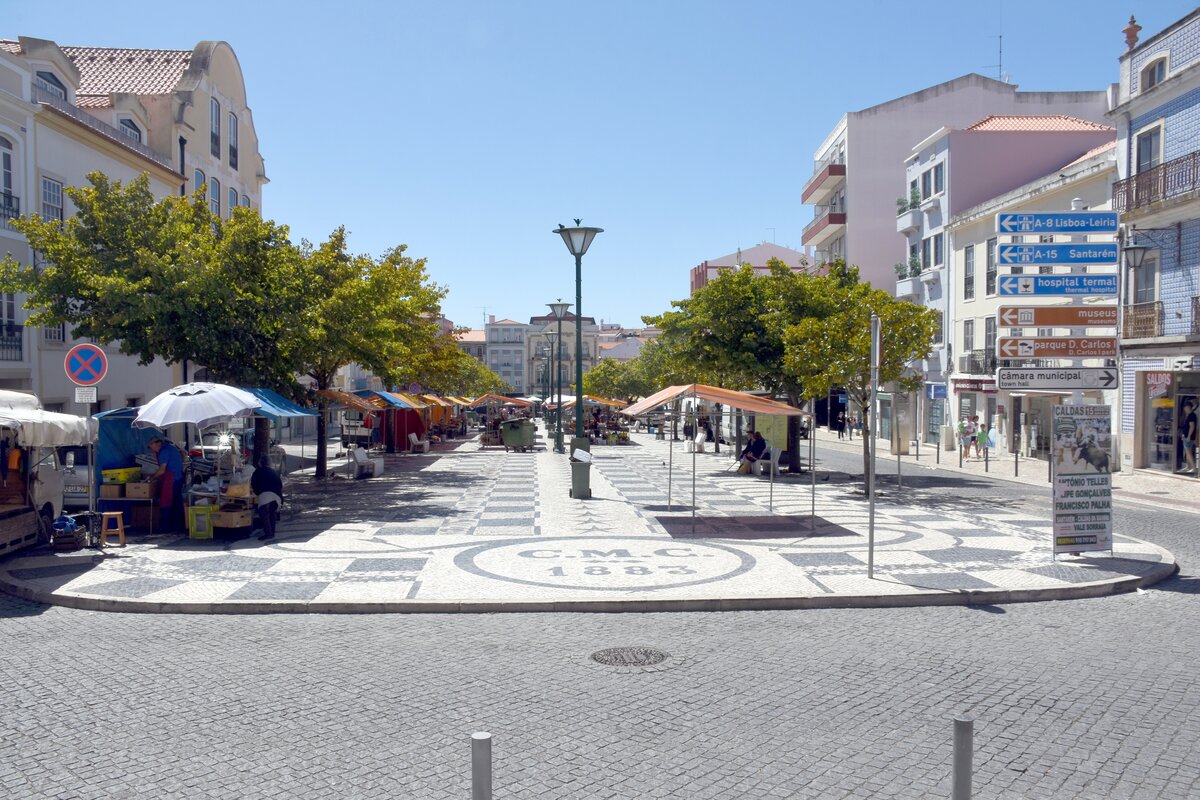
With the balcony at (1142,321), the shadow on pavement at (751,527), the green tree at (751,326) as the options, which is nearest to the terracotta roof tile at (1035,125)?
the balcony at (1142,321)

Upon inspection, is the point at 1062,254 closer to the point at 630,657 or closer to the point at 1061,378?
the point at 1061,378

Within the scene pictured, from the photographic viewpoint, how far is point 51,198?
23797 mm

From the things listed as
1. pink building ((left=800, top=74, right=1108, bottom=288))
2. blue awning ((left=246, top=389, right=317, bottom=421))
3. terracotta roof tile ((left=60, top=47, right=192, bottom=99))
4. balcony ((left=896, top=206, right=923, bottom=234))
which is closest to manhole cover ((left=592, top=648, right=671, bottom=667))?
blue awning ((left=246, top=389, right=317, bottom=421))

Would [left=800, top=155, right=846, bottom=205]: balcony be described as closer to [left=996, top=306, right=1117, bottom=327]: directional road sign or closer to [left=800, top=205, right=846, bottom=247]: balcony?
[left=800, top=205, right=846, bottom=247]: balcony

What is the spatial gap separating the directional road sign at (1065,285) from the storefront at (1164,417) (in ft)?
45.5

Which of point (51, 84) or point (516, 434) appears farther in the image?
point (516, 434)

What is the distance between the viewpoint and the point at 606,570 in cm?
1138

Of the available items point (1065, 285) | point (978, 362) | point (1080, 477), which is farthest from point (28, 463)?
point (978, 362)

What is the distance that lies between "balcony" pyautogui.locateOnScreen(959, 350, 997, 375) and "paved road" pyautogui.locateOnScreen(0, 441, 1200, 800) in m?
27.0

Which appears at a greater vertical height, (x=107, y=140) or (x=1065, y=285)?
(x=107, y=140)

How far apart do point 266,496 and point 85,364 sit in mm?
3095

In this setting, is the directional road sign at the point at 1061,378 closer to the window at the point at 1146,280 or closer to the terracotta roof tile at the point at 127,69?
the window at the point at 1146,280

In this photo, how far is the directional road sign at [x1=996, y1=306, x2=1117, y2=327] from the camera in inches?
499

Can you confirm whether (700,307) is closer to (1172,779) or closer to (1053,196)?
(1053,196)
